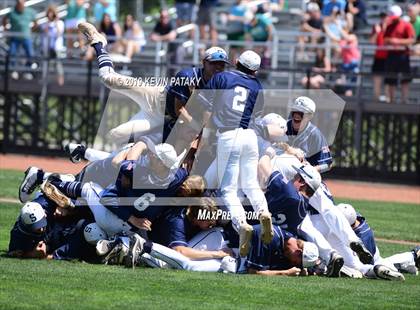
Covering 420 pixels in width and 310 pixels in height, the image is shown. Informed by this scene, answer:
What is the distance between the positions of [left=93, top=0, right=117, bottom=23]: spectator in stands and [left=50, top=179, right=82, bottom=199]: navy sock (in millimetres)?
14991

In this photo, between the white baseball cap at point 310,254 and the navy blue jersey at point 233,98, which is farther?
the navy blue jersey at point 233,98

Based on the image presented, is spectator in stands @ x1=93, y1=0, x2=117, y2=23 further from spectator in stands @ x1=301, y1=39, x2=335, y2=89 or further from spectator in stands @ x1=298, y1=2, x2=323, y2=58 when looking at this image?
spectator in stands @ x1=301, y1=39, x2=335, y2=89

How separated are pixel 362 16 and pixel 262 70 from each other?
162 inches

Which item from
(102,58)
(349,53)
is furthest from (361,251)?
(349,53)

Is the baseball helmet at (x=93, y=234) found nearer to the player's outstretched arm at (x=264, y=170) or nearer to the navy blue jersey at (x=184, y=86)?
the player's outstretched arm at (x=264, y=170)

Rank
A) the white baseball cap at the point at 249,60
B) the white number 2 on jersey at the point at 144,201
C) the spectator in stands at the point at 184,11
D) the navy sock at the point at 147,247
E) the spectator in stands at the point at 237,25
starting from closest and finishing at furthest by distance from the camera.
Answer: the navy sock at the point at 147,247 < the white number 2 on jersey at the point at 144,201 < the white baseball cap at the point at 249,60 < the spectator in stands at the point at 237,25 < the spectator in stands at the point at 184,11

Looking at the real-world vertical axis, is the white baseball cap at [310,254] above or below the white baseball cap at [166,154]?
below

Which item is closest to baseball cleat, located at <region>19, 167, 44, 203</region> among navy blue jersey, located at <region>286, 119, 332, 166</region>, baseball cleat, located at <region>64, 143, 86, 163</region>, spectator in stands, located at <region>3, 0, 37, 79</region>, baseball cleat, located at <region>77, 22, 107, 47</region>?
baseball cleat, located at <region>64, 143, 86, 163</region>

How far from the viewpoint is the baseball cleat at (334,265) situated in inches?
414

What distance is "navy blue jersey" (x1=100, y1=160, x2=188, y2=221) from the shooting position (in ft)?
34.4

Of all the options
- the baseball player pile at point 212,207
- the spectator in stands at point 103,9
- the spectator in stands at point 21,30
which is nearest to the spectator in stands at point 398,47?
the spectator in stands at point 103,9

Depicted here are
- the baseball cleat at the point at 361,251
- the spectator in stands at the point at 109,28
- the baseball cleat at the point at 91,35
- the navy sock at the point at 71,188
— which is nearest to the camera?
the baseball cleat at the point at 361,251

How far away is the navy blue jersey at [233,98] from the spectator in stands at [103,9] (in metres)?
14.5

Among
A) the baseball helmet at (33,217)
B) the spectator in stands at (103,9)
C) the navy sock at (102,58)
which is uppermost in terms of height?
the navy sock at (102,58)
